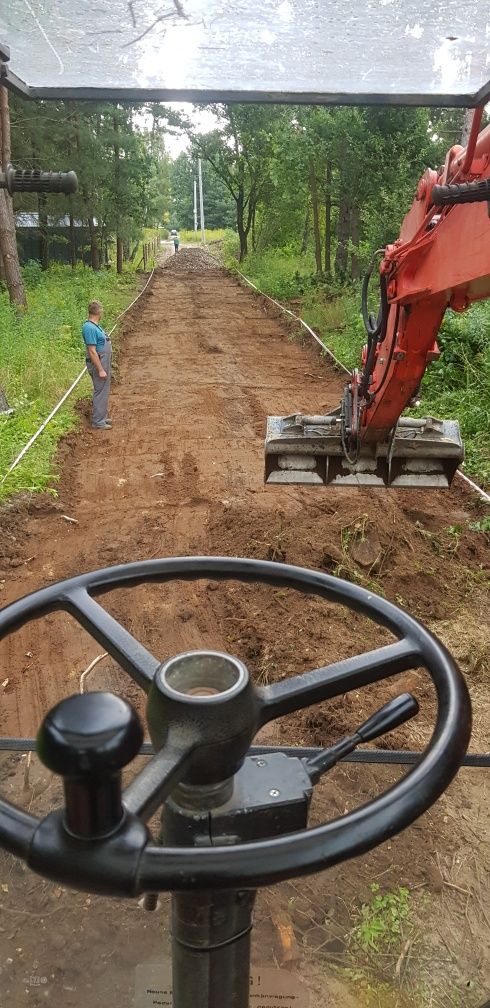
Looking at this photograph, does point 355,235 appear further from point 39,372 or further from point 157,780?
point 157,780

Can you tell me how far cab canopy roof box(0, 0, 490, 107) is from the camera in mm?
2090

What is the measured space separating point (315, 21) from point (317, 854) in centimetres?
216

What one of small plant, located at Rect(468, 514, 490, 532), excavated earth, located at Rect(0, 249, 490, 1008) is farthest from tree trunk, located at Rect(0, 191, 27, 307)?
small plant, located at Rect(468, 514, 490, 532)

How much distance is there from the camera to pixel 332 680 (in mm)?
1285

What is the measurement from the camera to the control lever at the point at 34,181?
6.67 ft

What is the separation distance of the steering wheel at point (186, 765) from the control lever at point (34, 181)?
1.23 meters

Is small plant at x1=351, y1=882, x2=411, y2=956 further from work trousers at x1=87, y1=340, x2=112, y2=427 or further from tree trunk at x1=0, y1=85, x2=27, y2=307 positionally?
tree trunk at x1=0, y1=85, x2=27, y2=307

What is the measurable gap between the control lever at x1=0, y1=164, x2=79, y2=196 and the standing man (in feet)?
22.6

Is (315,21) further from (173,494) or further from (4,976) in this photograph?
(173,494)

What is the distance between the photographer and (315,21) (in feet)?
6.91

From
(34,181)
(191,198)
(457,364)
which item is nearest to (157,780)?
(34,181)

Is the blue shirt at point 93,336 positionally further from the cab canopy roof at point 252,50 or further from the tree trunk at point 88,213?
the tree trunk at point 88,213

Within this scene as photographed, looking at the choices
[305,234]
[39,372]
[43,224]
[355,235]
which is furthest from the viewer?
[305,234]

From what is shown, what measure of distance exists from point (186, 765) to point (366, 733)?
0.40 meters
